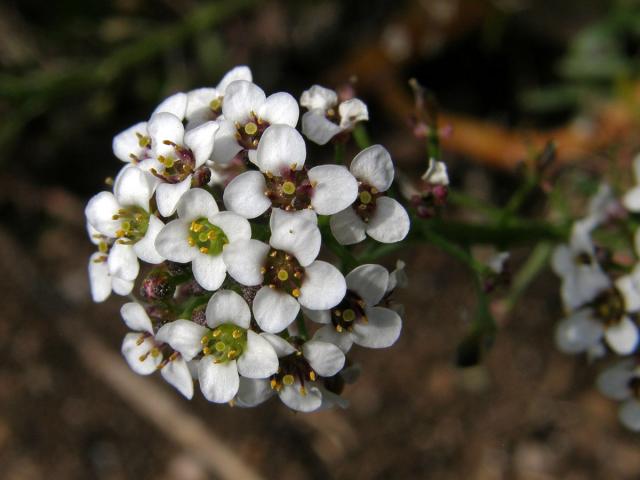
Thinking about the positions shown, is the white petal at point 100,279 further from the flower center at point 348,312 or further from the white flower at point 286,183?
the flower center at point 348,312

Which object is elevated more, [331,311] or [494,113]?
[331,311]

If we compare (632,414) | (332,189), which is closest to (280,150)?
(332,189)

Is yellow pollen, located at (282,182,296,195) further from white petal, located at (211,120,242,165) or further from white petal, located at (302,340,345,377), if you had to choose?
white petal, located at (302,340,345,377)

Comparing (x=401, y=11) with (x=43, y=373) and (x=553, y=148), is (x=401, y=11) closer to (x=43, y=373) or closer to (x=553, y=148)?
(x=553, y=148)

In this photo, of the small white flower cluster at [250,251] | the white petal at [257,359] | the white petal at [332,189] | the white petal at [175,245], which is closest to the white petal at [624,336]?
the small white flower cluster at [250,251]

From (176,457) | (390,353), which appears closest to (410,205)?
(390,353)

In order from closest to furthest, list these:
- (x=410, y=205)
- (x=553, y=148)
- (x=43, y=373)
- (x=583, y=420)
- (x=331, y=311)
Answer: (x=331, y=311)
(x=410, y=205)
(x=553, y=148)
(x=583, y=420)
(x=43, y=373)
